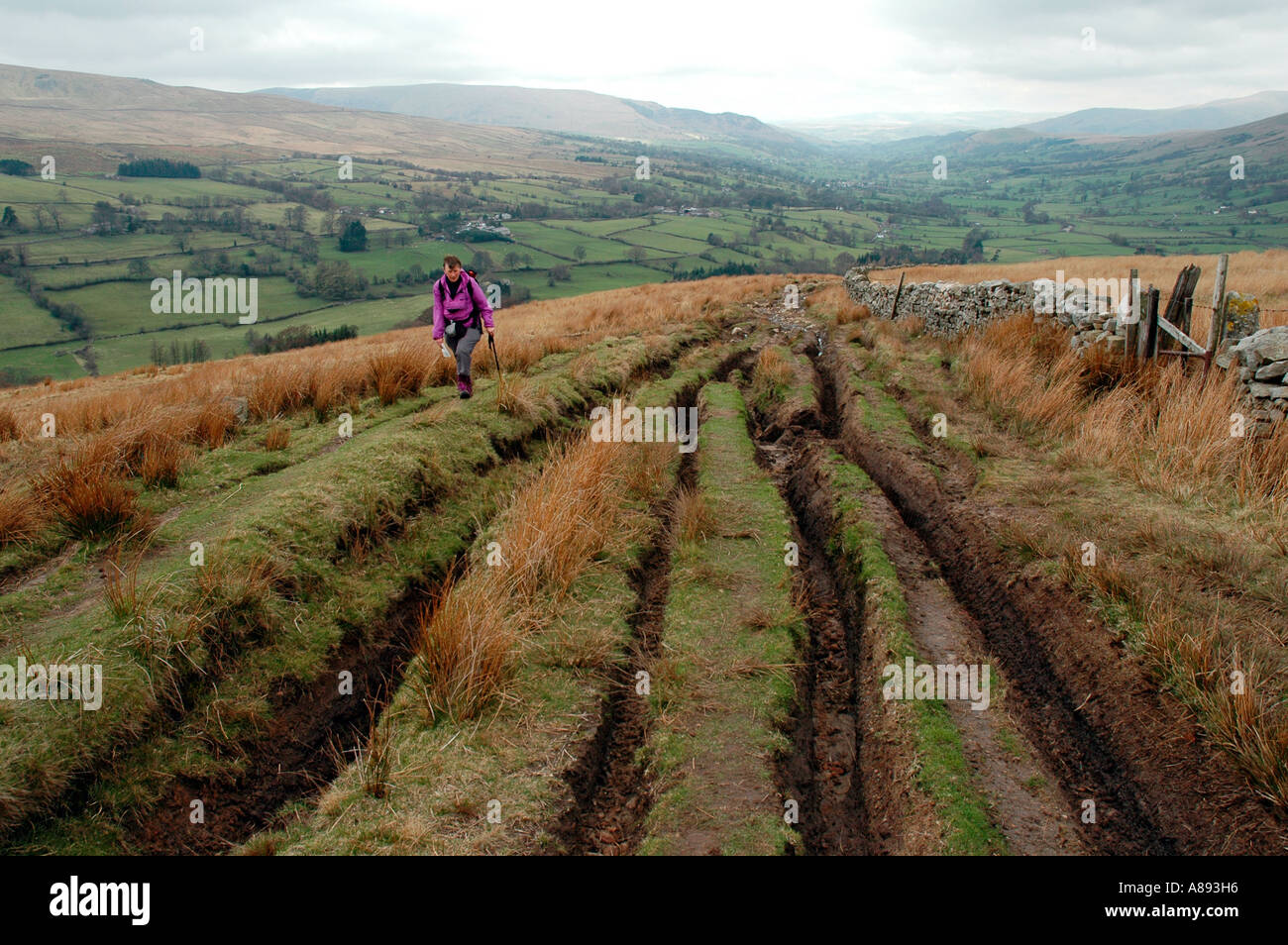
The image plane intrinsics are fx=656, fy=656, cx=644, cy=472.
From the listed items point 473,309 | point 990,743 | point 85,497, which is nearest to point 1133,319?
point 990,743

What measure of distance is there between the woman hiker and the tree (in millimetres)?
102879

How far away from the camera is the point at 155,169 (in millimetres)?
147125

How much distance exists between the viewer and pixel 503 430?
1055 cm

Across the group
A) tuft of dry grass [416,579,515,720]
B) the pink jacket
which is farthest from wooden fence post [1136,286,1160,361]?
tuft of dry grass [416,579,515,720]

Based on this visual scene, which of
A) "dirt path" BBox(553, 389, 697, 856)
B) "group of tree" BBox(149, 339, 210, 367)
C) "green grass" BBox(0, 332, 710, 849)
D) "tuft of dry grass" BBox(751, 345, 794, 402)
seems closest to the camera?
"green grass" BBox(0, 332, 710, 849)

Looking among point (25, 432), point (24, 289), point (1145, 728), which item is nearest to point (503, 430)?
point (25, 432)

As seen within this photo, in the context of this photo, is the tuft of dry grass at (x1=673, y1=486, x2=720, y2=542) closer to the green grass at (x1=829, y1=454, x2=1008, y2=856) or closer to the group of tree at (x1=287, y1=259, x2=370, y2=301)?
the green grass at (x1=829, y1=454, x2=1008, y2=856)

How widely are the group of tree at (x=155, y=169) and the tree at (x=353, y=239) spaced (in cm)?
7983

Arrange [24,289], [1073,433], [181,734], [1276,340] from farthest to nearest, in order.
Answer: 1. [24,289]
2. [1073,433]
3. [1276,340]
4. [181,734]

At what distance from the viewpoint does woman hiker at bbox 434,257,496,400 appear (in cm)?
1108

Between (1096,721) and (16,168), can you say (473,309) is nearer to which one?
(1096,721)
